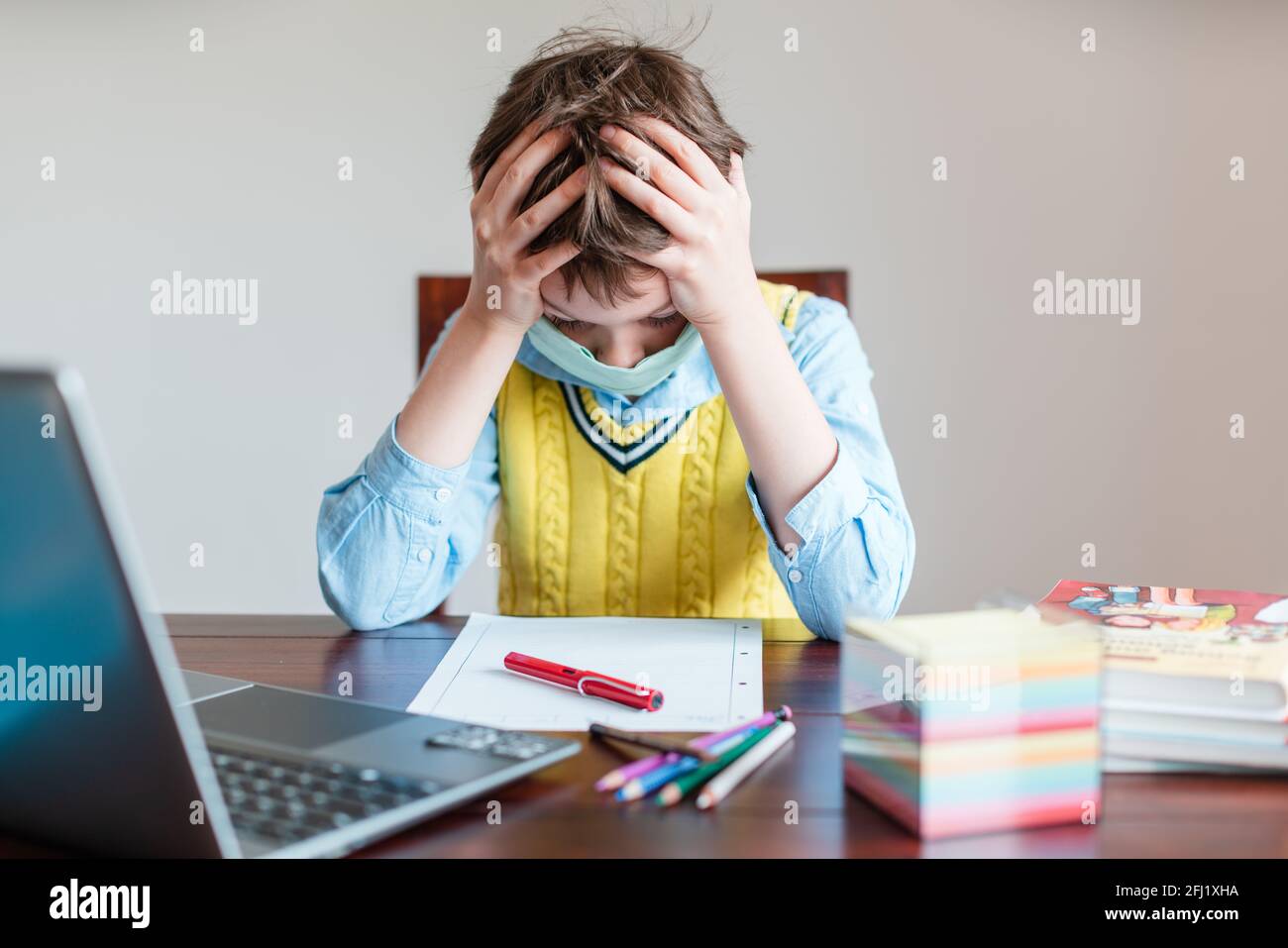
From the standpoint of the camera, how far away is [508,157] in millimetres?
858

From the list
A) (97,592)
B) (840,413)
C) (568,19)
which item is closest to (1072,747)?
(97,592)

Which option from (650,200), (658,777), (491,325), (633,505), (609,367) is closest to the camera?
(658,777)

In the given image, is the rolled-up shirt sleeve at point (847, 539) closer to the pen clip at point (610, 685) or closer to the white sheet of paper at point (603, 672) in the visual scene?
the white sheet of paper at point (603, 672)

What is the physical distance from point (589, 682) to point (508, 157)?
16.9 inches

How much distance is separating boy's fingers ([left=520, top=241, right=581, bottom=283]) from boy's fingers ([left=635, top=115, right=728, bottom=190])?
109 millimetres

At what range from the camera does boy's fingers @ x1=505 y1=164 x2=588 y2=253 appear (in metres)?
0.80

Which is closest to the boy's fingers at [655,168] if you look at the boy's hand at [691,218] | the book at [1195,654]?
the boy's hand at [691,218]

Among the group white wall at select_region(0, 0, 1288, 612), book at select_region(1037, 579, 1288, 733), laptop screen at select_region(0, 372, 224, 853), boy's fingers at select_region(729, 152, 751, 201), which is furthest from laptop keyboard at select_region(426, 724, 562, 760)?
white wall at select_region(0, 0, 1288, 612)

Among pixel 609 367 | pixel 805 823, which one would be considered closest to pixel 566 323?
pixel 609 367

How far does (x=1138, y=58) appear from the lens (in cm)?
189

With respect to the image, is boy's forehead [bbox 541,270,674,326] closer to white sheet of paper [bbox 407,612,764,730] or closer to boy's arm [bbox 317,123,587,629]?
boy's arm [bbox 317,123,587,629]

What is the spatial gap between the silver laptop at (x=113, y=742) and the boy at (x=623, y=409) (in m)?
0.39

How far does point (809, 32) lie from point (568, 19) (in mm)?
434

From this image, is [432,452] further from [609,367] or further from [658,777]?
[658,777]
